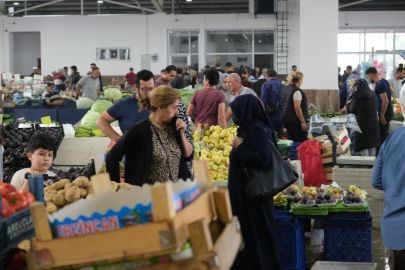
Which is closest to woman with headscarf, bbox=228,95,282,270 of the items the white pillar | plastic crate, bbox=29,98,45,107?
plastic crate, bbox=29,98,45,107

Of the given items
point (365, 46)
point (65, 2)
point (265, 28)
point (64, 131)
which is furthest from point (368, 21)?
point (64, 131)

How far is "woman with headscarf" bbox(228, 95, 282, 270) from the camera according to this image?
512 cm

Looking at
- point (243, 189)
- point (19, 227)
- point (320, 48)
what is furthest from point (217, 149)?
point (320, 48)

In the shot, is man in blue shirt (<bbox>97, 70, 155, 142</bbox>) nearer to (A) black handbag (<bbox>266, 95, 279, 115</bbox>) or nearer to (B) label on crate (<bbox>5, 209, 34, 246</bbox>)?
(B) label on crate (<bbox>5, 209, 34, 246</bbox>)

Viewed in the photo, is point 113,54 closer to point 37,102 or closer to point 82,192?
point 37,102

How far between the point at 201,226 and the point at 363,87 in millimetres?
7840

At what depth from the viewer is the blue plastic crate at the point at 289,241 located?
19.0ft

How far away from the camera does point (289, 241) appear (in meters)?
5.80

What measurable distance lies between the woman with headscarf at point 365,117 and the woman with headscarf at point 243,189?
4828 mm

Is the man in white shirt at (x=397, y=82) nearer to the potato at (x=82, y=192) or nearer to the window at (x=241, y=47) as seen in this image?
the window at (x=241, y=47)

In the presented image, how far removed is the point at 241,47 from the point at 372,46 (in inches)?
198

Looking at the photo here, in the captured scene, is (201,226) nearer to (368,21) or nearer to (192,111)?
(192,111)

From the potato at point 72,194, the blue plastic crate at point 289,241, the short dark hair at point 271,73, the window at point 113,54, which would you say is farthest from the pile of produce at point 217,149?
the window at point 113,54

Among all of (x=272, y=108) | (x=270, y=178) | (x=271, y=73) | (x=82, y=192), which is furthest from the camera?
(x=271, y=73)
